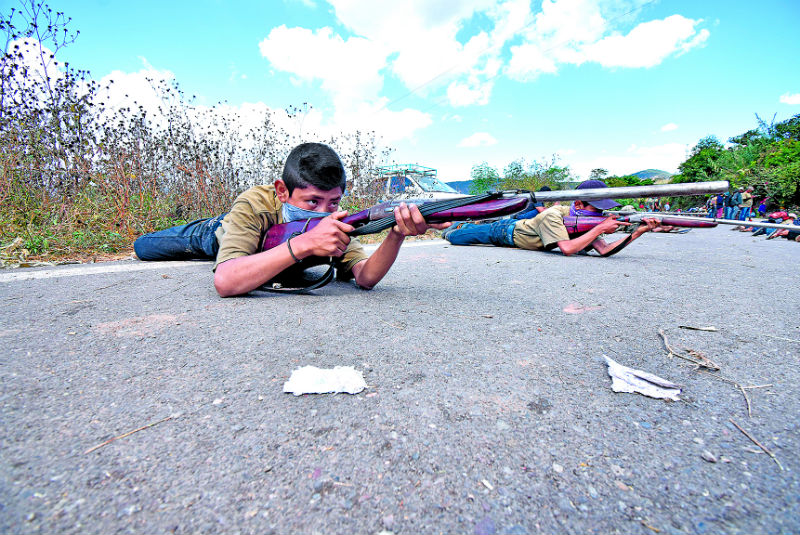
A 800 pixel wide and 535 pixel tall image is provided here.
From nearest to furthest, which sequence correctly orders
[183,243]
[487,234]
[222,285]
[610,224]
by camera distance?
1. [222,285]
2. [183,243]
3. [610,224]
4. [487,234]

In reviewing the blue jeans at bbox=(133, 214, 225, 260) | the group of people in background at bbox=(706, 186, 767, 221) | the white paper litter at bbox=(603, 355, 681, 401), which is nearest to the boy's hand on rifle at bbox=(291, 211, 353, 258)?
the white paper litter at bbox=(603, 355, 681, 401)

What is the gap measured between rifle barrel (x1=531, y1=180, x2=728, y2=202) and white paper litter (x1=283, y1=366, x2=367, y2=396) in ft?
3.82

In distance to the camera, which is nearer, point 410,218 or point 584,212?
point 410,218

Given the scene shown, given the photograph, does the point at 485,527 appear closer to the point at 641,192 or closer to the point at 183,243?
the point at 641,192

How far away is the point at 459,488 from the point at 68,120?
6312 millimetres

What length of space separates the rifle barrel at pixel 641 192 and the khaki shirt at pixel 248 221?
147 cm

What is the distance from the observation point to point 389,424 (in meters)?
0.92

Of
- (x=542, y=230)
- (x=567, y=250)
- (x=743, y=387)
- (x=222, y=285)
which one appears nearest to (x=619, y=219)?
(x=567, y=250)

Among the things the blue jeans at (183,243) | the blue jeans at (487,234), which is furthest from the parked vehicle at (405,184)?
the blue jeans at (183,243)

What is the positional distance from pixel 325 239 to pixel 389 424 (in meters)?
1.17

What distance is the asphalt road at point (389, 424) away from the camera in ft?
2.18

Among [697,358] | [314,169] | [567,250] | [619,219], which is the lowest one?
[567,250]

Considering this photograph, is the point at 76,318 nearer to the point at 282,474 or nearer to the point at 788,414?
the point at 282,474

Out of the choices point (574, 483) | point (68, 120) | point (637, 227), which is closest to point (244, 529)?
point (574, 483)
